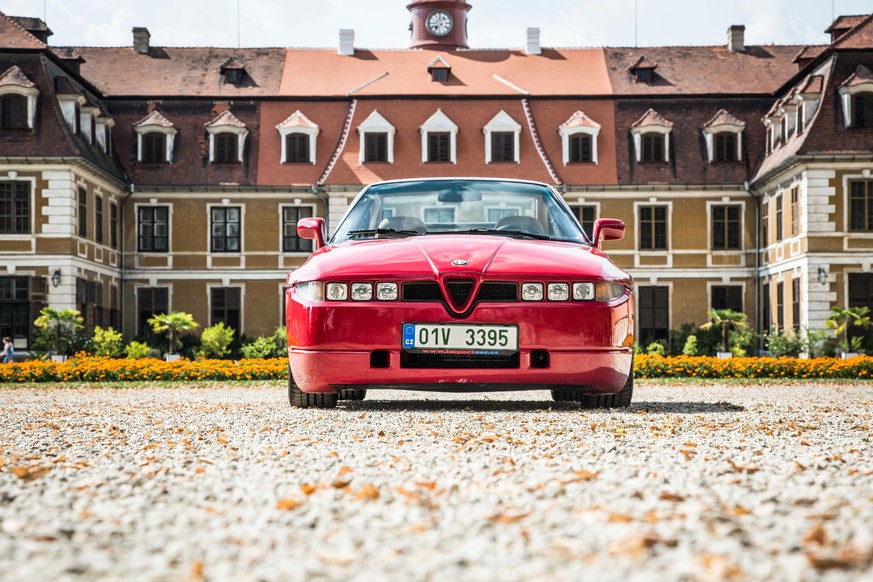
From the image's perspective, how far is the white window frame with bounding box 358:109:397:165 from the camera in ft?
117

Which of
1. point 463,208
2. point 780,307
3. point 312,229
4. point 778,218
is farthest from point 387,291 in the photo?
point 778,218

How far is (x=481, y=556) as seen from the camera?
9.92 ft

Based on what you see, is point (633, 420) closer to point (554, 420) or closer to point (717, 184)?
point (554, 420)

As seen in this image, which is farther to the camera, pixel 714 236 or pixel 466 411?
pixel 714 236

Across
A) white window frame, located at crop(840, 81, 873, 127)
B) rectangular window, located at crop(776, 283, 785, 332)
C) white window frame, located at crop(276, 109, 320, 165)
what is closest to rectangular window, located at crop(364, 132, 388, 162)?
white window frame, located at crop(276, 109, 320, 165)

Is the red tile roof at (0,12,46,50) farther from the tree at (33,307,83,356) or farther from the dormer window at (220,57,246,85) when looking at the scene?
the tree at (33,307,83,356)

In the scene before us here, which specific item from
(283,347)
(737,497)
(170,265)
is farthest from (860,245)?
(737,497)

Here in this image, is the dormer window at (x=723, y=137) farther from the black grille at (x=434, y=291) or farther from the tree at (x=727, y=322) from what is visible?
the black grille at (x=434, y=291)

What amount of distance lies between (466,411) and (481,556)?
5003 mm

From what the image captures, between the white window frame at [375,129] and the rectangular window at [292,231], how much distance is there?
252 cm

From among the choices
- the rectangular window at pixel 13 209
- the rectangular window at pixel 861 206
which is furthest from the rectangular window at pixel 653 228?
the rectangular window at pixel 13 209

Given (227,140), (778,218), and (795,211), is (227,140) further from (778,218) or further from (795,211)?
(795,211)

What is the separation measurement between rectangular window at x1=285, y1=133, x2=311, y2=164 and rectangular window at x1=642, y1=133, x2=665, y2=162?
1060 cm

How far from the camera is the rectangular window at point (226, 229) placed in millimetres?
36562
